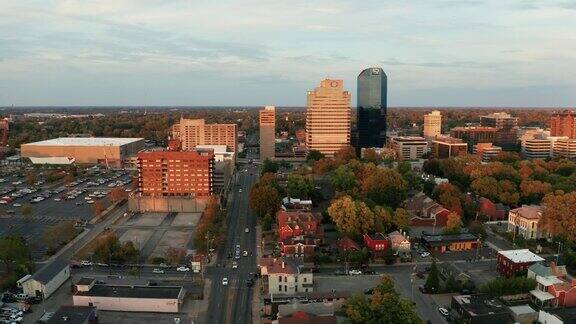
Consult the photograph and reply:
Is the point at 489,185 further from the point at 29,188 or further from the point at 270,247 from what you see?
the point at 29,188

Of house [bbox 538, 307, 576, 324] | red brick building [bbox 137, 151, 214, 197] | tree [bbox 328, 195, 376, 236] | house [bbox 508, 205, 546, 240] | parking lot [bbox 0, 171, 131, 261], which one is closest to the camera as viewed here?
house [bbox 538, 307, 576, 324]

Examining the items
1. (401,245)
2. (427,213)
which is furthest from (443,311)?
(427,213)

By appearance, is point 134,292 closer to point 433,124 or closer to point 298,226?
point 298,226

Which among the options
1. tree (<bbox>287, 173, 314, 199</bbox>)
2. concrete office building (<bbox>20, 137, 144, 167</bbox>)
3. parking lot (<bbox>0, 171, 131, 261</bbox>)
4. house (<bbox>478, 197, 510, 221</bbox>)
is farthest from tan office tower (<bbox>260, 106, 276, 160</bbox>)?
house (<bbox>478, 197, 510, 221</bbox>)

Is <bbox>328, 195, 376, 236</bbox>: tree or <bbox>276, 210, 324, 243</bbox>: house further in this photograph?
<bbox>328, 195, 376, 236</bbox>: tree

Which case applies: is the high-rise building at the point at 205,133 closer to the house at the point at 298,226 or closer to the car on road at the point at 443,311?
the house at the point at 298,226

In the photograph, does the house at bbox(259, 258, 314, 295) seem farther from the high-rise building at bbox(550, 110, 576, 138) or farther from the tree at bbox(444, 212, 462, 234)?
the high-rise building at bbox(550, 110, 576, 138)

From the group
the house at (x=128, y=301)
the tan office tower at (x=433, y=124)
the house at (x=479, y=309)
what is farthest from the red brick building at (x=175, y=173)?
the tan office tower at (x=433, y=124)
